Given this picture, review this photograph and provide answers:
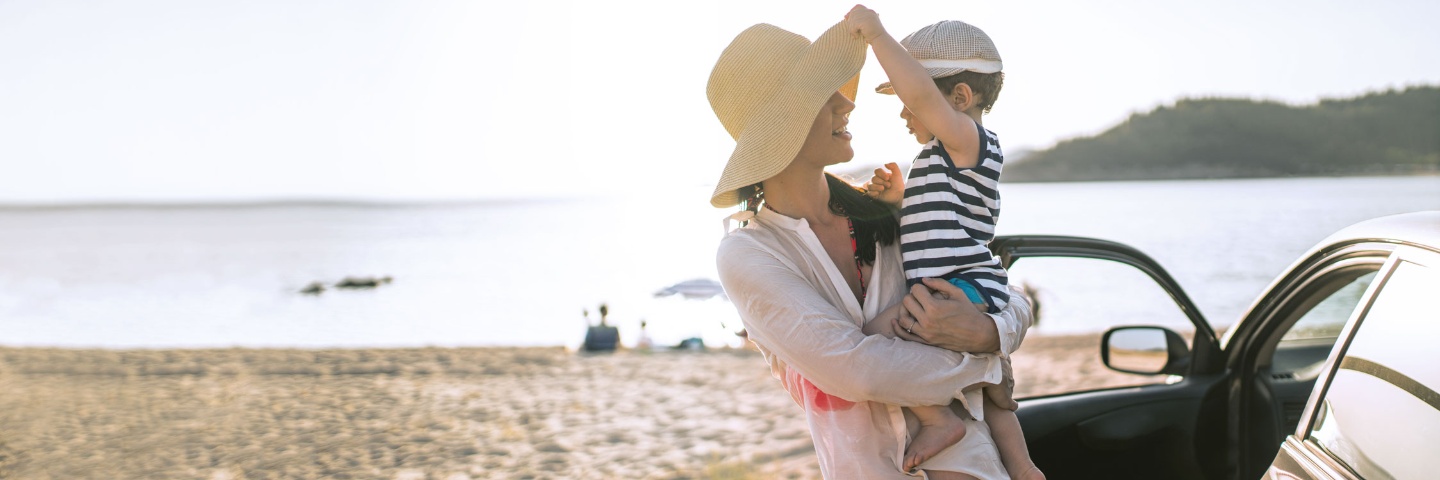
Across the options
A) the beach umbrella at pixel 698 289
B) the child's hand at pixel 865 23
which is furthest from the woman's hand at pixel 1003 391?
the beach umbrella at pixel 698 289

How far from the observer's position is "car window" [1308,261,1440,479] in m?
1.57

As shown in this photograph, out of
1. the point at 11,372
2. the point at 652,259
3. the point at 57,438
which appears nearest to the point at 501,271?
the point at 652,259

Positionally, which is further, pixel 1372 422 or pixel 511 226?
pixel 511 226

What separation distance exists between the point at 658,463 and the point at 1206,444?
505cm

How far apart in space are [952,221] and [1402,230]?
0.84 metres

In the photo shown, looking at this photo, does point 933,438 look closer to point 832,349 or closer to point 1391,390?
point 832,349

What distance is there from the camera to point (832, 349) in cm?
194

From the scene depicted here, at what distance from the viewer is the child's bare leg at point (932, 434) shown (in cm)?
203

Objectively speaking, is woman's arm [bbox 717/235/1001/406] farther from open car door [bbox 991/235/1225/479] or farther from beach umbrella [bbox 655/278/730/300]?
beach umbrella [bbox 655/278/730/300]

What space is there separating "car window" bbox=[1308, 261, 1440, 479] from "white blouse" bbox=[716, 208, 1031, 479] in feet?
2.02

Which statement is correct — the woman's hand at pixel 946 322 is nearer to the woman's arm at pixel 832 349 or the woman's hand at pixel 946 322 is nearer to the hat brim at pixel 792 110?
the woman's arm at pixel 832 349

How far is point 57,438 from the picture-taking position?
356 inches

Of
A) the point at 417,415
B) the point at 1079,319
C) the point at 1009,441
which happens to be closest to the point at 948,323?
the point at 1009,441

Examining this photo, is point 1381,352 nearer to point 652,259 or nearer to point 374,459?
point 374,459
